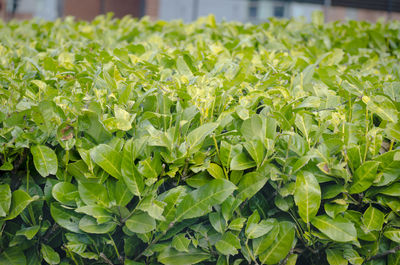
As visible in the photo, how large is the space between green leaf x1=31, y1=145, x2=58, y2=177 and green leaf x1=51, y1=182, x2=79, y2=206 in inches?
2.1

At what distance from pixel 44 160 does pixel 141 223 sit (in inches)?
16.0

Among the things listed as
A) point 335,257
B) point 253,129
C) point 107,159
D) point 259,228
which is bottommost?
point 335,257

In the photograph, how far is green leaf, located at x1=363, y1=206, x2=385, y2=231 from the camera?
1.46 m

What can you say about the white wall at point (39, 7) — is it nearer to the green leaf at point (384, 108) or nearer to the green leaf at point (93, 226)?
the green leaf at point (93, 226)

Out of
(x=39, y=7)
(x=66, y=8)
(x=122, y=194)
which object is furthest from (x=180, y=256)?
(x=66, y=8)

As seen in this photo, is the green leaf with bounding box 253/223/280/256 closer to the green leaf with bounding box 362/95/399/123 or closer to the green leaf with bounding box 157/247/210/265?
the green leaf with bounding box 157/247/210/265

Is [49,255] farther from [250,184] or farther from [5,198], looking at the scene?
[250,184]

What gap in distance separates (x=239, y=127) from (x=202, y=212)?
15.7 inches

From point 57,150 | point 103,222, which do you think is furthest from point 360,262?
point 57,150

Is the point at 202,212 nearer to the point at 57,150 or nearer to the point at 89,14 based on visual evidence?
the point at 57,150

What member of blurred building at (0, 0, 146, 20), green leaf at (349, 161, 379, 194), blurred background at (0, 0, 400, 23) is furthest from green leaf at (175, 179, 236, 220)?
blurred building at (0, 0, 146, 20)

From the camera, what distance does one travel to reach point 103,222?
1.42 metres

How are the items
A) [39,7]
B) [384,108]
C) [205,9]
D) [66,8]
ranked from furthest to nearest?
[205,9] < [66,8] < [39,7] < [384,108]

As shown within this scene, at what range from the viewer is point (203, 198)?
1434 millimetres
